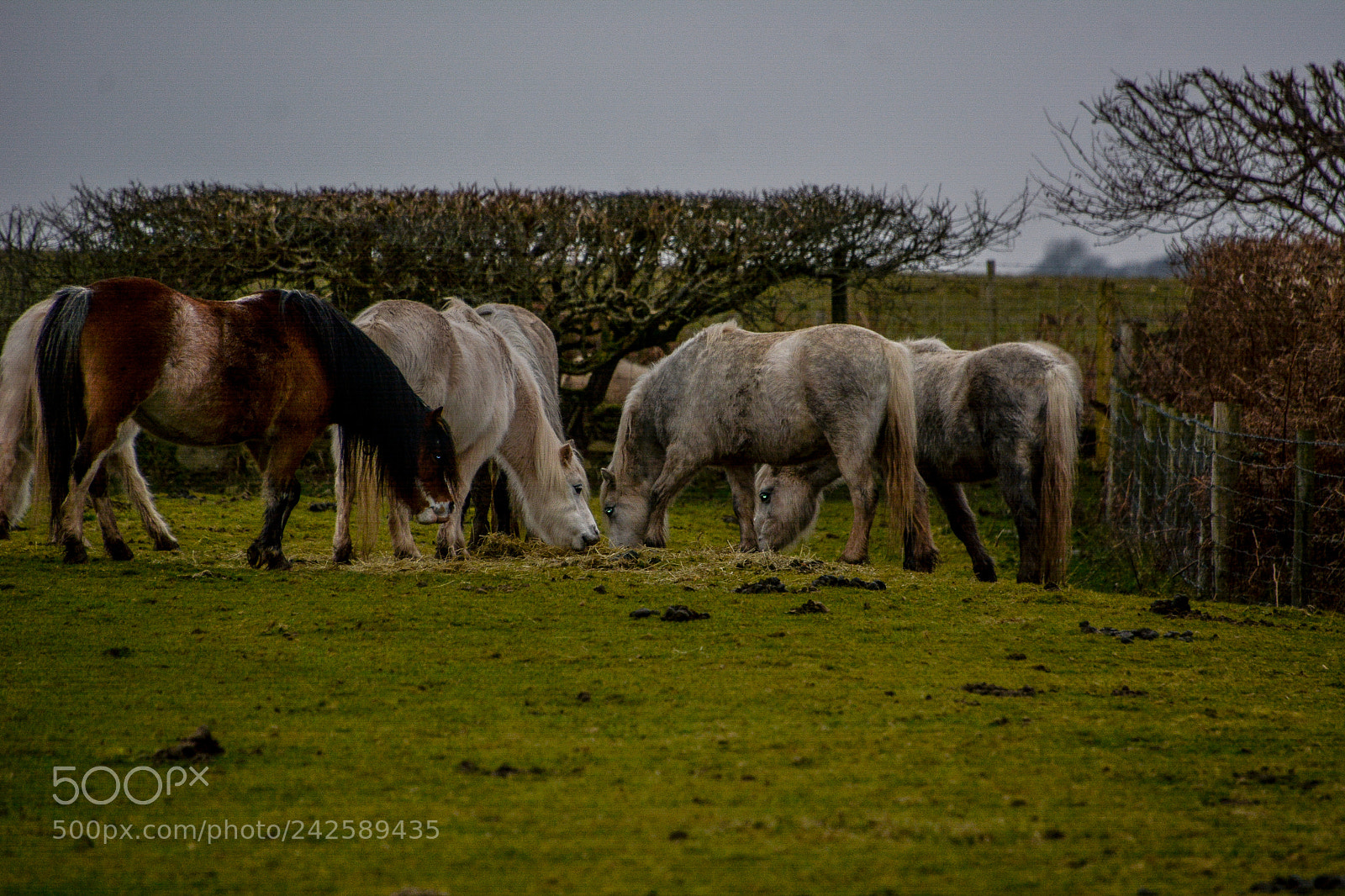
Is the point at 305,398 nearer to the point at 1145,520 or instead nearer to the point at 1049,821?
the point at 1049,821

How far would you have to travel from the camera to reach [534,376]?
8.66 m

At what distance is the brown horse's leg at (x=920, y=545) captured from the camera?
860 cm

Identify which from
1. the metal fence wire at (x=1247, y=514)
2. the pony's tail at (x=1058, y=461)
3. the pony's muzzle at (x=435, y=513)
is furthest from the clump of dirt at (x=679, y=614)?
the metal fence wire at (x=1247, y=514)

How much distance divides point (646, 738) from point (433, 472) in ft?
12.6

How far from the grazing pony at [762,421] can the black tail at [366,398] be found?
82.7 inches

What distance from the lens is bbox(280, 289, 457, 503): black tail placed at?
6.95 meters

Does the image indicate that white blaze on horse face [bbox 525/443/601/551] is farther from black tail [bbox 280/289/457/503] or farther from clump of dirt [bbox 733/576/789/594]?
clump of dirt [bbox 733/576/789/594]

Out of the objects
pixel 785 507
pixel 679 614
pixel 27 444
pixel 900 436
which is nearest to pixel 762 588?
pixel 679 614

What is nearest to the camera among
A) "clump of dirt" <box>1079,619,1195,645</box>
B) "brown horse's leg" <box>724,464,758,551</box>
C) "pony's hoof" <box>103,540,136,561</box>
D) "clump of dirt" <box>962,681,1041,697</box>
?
"clump of dirt" <box>962,681,1041,697</box>

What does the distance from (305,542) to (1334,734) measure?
276 inches

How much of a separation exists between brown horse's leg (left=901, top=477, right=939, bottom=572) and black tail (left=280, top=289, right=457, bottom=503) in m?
3.48

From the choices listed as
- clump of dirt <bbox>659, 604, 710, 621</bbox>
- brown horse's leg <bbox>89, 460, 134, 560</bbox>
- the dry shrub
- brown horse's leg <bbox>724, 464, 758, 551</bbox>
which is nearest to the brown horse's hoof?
brown horse's leg <bbox>89, 460, 134, 560</bbox>

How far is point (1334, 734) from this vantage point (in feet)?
13.7

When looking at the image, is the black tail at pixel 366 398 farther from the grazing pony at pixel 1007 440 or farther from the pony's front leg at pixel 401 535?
the grazing pony at pixel 1007 440
